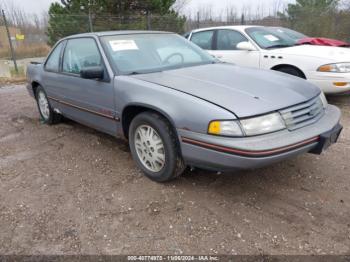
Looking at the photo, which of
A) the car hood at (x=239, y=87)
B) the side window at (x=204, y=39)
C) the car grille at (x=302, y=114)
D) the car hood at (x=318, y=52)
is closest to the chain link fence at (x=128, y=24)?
the side window at (x=204, y=39)

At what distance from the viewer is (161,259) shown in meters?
2.17

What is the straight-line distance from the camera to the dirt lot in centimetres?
229

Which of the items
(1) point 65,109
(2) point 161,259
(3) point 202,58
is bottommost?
(2) point 161,259

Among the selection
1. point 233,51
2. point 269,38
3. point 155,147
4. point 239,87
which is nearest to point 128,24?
point 233,51

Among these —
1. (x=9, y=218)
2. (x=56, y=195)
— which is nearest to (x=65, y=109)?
(x=56, y=195)

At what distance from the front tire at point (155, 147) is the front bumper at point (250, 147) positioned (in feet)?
0.57

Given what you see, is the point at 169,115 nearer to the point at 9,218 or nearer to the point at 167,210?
the point at 167,210

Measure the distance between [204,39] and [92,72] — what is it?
411 centimetres

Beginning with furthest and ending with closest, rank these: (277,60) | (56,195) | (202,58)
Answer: (277,60)
(202,58)
(56,195)

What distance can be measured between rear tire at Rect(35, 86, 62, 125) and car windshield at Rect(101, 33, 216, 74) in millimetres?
1907

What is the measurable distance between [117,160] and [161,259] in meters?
1.72

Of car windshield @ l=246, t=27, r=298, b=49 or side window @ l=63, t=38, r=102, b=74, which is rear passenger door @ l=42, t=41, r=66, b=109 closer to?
side window @ l=63, t=38, r=102, b=74

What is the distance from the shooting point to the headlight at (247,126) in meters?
2.37

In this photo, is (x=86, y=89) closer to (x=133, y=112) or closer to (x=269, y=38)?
(x=133, y=112)
